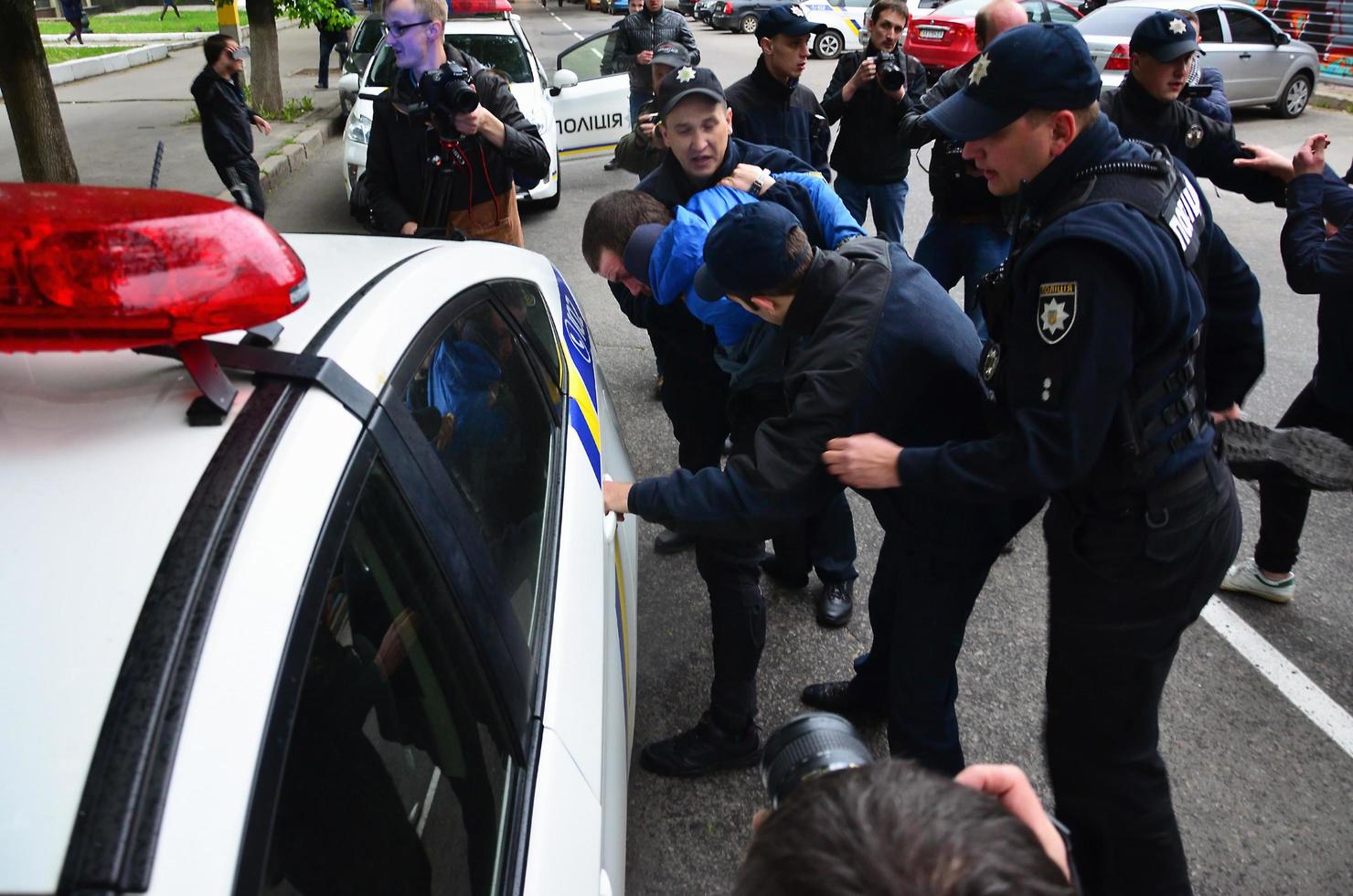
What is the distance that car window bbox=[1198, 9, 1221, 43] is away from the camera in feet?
38.1

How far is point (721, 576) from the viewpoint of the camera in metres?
2.36

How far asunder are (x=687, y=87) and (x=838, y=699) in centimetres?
184

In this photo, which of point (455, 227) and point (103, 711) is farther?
point (455, 227)

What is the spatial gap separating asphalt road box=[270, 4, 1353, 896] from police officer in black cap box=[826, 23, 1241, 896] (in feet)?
1.32

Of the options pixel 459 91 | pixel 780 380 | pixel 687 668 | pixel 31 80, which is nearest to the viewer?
pixel 780 380

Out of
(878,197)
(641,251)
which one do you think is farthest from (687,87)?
(878,197)

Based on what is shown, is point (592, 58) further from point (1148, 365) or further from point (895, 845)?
point (895, 845)

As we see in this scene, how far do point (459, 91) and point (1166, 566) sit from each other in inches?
111

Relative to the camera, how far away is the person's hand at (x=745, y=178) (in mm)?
2587

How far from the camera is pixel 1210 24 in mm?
11664

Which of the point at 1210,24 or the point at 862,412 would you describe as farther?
the point at 1210,24

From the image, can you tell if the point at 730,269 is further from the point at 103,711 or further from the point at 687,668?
the point at 687,668

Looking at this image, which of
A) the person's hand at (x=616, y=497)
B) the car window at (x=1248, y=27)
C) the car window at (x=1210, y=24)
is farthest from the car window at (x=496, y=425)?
the car window at (x=1248, y=27)

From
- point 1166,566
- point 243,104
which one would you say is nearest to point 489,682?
point 1166,566
